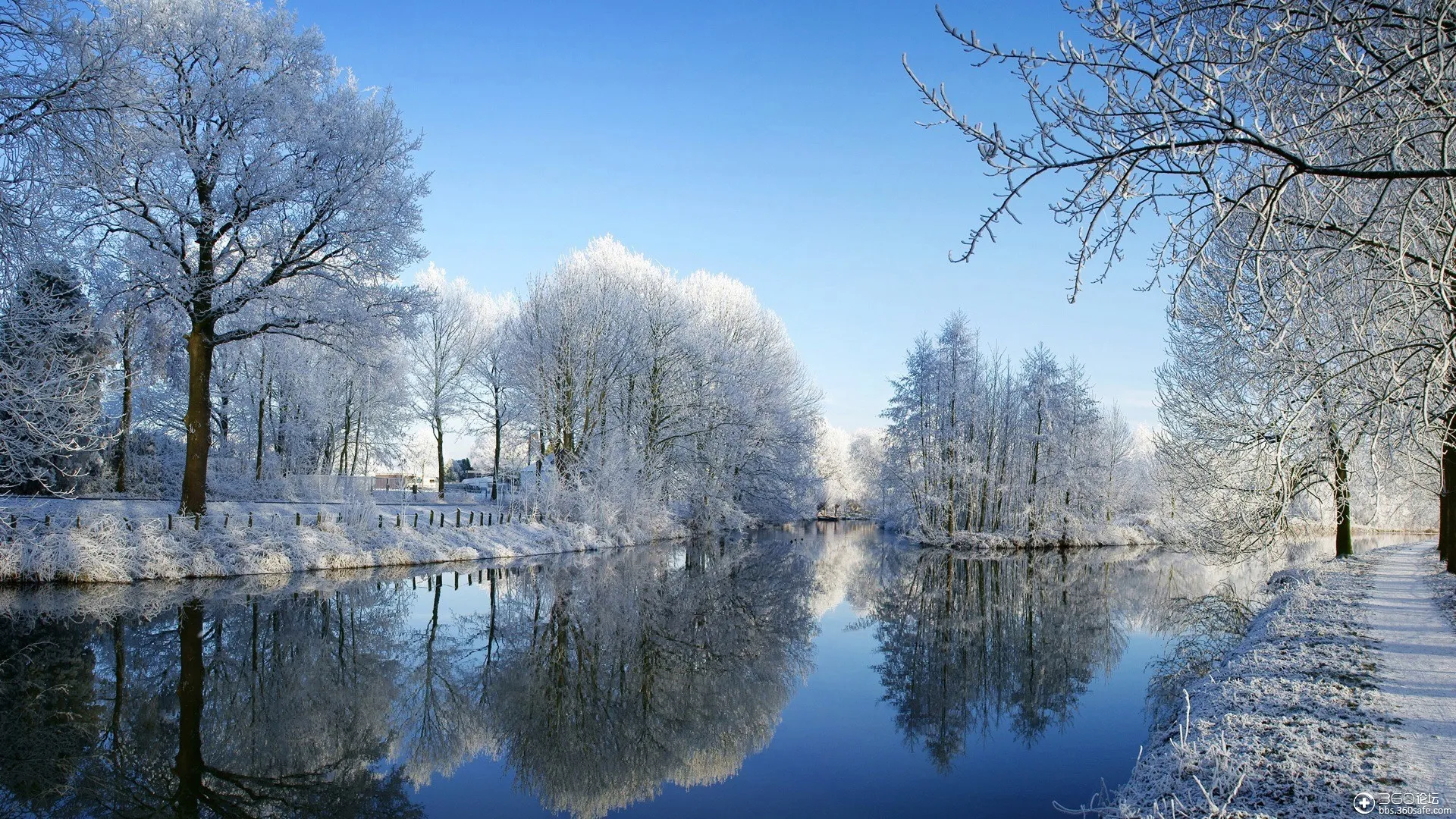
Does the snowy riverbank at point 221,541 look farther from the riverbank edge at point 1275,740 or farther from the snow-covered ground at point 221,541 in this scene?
the riverbank edge at point 1275,740

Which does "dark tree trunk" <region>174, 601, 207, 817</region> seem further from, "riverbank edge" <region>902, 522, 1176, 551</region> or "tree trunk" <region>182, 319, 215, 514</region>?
"riverbank edge" <region>902, 522, 1176, 551</region>

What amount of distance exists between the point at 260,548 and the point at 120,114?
1043 centimetres

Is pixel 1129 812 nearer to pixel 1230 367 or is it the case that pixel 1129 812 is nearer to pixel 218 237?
pixel 1230 367

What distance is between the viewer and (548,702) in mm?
7926

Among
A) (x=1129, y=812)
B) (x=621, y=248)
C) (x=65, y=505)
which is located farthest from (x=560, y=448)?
(x=1129, y=812)

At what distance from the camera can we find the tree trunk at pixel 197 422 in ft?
50.2

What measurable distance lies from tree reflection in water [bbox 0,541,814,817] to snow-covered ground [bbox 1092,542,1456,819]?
137 inches

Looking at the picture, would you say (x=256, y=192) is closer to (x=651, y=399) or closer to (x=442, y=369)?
(x=651, y=399)

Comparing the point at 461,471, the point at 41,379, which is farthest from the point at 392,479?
the point at 41,379

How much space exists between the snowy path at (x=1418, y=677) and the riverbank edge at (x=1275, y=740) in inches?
4.5

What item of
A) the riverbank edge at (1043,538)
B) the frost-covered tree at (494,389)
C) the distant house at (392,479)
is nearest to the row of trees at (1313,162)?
the riverbank edge at (1043,538)

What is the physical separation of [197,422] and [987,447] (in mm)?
28113

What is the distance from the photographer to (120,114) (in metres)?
7.18

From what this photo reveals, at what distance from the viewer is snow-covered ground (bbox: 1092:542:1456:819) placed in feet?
14.4
